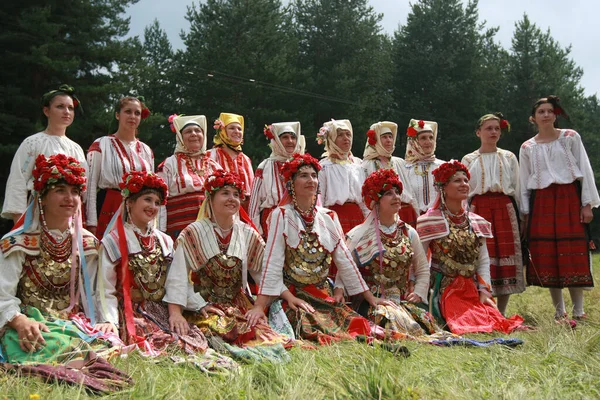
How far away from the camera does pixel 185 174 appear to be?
232 inches

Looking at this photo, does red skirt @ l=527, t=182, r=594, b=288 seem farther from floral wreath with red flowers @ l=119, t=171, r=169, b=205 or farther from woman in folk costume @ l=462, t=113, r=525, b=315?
floral wreath with red flowers @ l=119, t=171, r=169, b=205

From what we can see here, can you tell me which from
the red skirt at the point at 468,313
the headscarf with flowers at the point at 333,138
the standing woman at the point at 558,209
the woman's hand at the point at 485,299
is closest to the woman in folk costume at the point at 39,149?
the headscarf with flowers at the point at 333,138

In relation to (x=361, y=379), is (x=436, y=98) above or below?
above

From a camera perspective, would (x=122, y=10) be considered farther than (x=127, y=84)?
Yes

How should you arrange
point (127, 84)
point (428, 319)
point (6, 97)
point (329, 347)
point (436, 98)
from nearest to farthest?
point (329, 347) → point (428, 319) → point (6, 97) → point (127, 84) → point (436, 98)

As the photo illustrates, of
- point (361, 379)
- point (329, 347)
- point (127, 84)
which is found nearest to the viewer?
point (361, 379)

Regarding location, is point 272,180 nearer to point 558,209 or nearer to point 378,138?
point 378,138

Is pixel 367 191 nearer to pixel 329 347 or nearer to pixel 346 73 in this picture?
pixel 329 347

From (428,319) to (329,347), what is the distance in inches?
57.6

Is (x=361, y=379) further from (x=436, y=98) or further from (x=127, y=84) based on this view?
(x=436, y=98)

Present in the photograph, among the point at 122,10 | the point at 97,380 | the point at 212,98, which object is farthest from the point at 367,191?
the point at 212,98

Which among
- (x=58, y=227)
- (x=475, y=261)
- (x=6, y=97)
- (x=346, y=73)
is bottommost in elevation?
(x=475, y=261)

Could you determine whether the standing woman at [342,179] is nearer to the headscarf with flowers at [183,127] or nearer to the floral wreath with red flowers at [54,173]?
the headscarf with flowers at [183,127]

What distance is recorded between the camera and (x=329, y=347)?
378 centimetres
